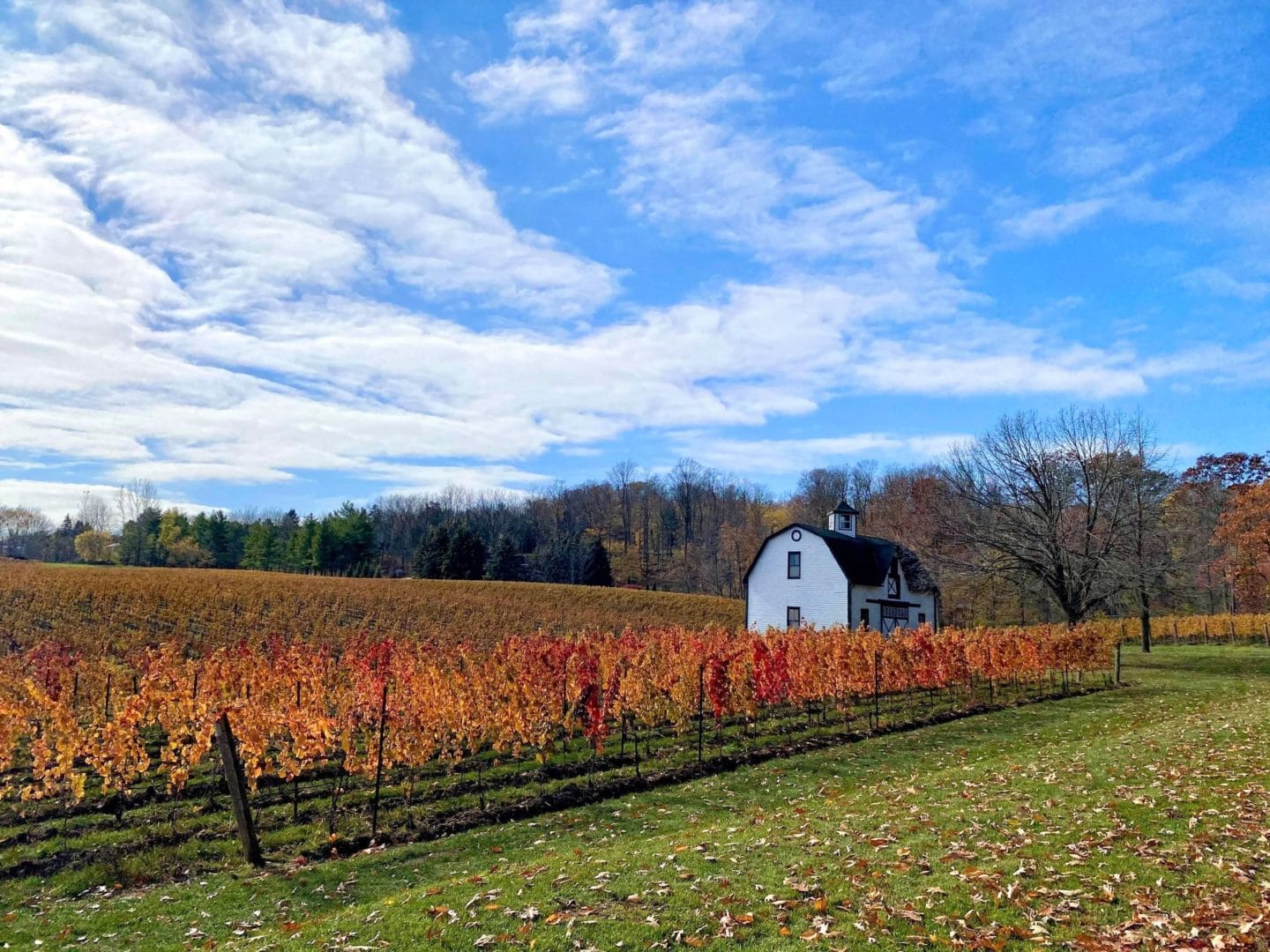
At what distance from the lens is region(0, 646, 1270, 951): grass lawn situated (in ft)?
18.9

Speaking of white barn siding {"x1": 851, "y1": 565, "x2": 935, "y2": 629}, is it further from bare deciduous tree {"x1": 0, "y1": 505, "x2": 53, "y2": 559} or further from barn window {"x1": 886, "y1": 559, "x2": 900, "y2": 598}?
bare deciduous tree {"x1": 0, "y1": 505, "x2": 53, "y2": 559}

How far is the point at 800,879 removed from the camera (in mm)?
6762

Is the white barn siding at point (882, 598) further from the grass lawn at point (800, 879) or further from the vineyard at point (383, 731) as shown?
the grass lawn at point (800, 879)

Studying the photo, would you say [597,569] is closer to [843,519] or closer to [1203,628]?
[843,519]

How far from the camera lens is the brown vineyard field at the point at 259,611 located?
29.1m

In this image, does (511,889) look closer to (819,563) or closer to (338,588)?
(819,563)

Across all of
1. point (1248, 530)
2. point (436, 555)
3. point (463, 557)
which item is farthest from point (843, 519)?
point (436, 555)

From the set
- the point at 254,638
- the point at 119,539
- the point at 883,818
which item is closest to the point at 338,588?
the point at 254,638

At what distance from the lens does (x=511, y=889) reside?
6.83 metres

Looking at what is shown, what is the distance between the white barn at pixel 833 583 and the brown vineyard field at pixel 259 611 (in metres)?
7.94

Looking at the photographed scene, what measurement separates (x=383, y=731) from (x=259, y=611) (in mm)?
27068

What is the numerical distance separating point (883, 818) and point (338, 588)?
38.9m

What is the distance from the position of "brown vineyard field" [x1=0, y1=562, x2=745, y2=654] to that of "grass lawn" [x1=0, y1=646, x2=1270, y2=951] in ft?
61.9

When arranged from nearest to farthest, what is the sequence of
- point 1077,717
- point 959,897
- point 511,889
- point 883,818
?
point 959,897
point 511,889
point 883,818
point 1077,717
